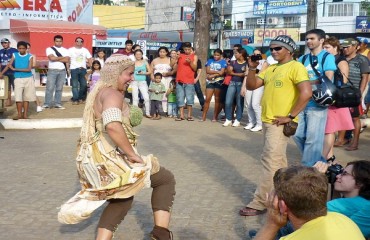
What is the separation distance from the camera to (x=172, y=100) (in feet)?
45.7

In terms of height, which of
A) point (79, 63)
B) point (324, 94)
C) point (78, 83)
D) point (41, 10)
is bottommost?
point (78, 83)

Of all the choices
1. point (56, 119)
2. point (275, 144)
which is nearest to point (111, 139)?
point (275, 144)

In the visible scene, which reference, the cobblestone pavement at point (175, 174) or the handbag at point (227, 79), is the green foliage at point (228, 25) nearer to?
the handbag at point (227, 79)

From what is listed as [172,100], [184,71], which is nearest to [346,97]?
[184,71]

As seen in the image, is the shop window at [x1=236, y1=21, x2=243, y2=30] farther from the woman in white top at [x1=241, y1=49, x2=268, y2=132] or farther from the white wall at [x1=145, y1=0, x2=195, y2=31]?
the woman in white top at [x1=241, y1=49, x2=268, y2=132]

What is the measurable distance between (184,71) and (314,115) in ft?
24.0

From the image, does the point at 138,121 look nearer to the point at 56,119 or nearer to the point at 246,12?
the point at 56,119

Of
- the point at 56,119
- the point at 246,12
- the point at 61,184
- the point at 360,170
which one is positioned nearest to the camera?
the point at 360,170

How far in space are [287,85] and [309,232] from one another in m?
3.09

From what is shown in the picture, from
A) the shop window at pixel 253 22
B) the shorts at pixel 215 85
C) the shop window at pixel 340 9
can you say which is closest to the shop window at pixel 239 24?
the shop window at pixel 253 22

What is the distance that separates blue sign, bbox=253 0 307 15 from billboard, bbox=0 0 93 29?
28.1 meters

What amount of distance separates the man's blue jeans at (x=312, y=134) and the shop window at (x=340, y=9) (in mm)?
48957

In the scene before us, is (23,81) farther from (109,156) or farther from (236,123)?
(109,156)

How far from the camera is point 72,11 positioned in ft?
98.3
